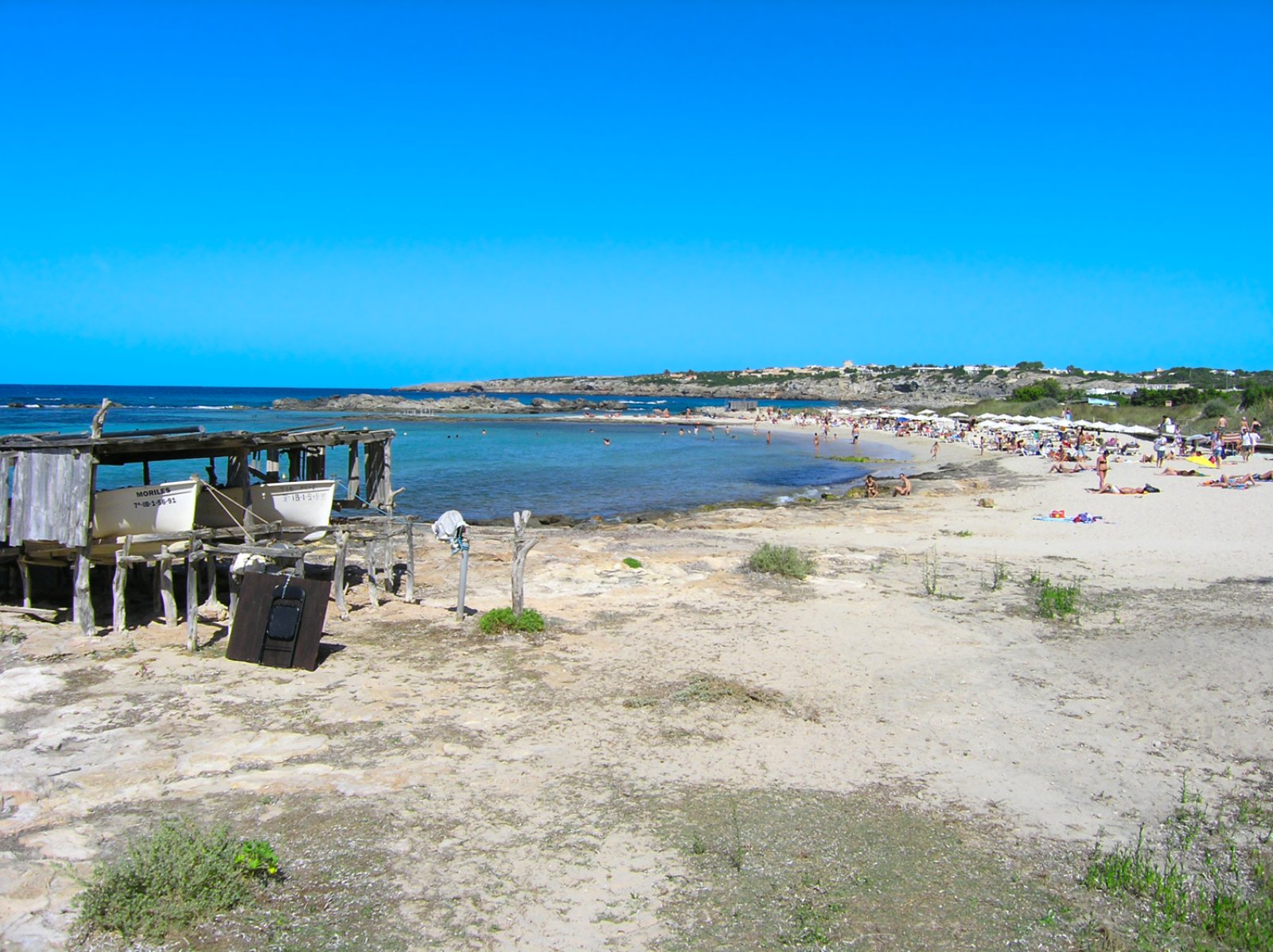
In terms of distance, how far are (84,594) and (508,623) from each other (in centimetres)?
511

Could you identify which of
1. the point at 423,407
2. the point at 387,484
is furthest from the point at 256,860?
the point at 423,407

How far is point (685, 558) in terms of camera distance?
16.2 m

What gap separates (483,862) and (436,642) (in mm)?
5091

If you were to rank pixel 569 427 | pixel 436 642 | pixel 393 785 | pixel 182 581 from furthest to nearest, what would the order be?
pixel 569 427 → pixel 182 581 → pixel 436 642 → pixel 393 785

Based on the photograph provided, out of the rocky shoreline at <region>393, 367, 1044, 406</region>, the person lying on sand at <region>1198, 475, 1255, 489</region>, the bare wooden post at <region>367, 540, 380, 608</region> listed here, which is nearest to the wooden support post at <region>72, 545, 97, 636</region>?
the bare wooden post at <region>367, 540, 380, 608</region>

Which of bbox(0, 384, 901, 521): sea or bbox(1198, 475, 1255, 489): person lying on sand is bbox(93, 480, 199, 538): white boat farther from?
bbox(1198, 475, 1255, 489): person lying on sand

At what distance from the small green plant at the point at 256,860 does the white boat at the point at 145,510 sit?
6.44 m

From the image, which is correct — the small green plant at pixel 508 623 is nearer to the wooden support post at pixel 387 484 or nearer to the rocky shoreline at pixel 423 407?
the wooden support post at pixel 387 484

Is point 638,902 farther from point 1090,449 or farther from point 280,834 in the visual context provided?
point 1090,449

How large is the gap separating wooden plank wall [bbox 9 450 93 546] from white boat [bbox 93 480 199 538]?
1.16 ft

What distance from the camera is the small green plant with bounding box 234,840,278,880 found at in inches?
215

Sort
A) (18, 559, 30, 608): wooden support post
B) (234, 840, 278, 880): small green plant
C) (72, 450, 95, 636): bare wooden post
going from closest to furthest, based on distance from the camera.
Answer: (234, 840, 278, 880): small green plant → (72, 450, 95, 636): bare wooden post → (18, 559, 30, 608): wooden support post

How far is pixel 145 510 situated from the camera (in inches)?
437

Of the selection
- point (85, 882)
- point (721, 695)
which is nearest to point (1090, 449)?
point (721, 695)
